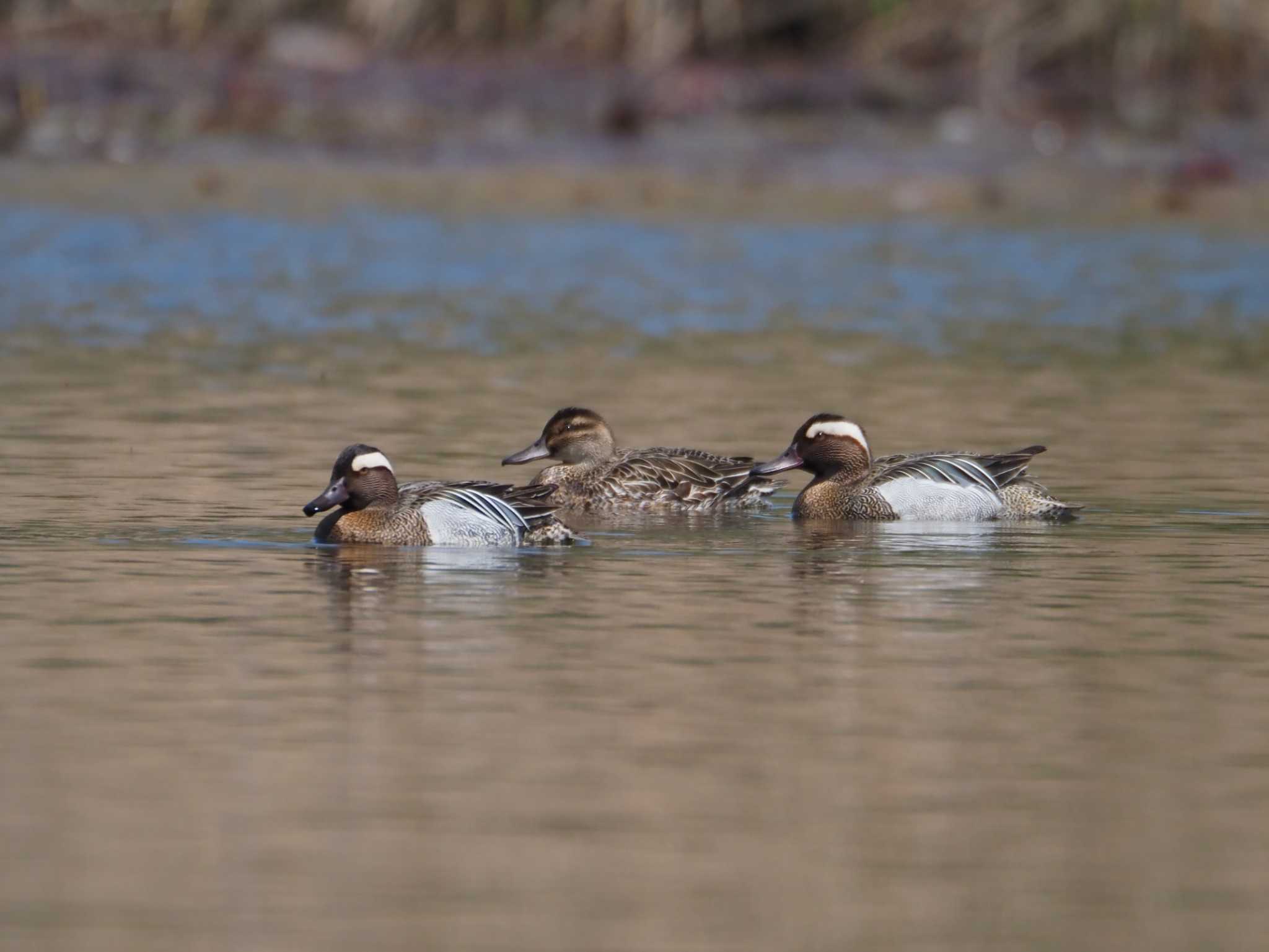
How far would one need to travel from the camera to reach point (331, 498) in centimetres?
1125

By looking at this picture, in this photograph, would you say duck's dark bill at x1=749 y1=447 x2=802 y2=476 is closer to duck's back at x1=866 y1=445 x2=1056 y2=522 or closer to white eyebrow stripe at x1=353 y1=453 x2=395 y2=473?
duck's back at x1=866 y1=445 x2=1056 y2=522

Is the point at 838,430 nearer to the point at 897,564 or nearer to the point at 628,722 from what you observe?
the point at 897,564

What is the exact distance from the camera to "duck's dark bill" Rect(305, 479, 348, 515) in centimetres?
1121

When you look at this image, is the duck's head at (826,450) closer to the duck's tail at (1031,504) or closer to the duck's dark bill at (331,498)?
the duck's tail at (1031,504)

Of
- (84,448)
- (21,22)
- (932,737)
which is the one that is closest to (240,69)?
(21,22)

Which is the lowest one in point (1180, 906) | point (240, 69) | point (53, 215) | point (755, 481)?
point (1180, 906)

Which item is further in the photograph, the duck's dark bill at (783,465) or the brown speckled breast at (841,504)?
the duck's dark bill at (783,465)

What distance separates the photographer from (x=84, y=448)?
13891mm

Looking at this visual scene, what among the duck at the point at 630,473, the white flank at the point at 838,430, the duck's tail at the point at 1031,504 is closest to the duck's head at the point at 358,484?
the duck at the point at 630,473

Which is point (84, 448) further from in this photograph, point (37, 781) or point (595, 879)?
point (595, 879)

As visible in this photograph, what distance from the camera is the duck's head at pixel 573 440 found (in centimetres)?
1355

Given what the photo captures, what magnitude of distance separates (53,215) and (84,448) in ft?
46.4

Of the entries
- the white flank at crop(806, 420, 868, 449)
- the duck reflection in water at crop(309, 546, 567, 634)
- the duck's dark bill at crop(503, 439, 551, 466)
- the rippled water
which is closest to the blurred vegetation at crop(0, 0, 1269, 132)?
the rippled water

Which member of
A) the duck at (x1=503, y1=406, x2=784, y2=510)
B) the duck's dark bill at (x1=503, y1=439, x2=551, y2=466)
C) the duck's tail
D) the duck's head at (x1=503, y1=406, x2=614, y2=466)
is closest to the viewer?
the duck's tail
